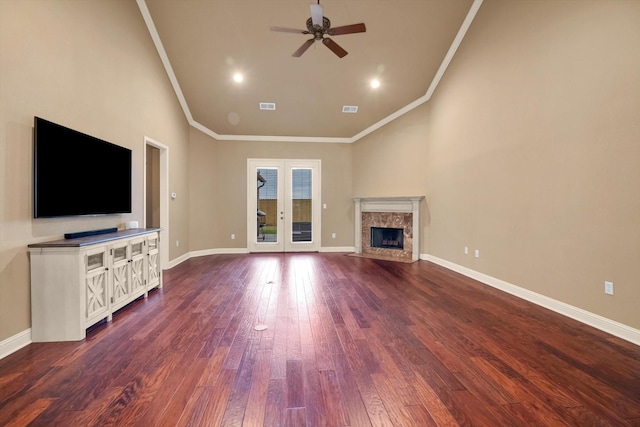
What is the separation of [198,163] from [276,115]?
208 centimetres

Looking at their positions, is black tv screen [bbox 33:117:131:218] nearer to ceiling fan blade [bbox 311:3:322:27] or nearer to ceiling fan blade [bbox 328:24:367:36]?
ceiling fan blade [bbox 311:3:322:27]

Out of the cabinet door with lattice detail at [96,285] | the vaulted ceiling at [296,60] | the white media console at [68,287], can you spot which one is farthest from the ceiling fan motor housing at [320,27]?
the cabinet door with lattice detail at [96,285]

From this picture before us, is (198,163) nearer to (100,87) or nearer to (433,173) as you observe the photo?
(100,87)

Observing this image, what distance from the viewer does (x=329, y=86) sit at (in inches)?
223

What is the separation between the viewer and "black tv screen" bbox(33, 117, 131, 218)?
244 centimetres

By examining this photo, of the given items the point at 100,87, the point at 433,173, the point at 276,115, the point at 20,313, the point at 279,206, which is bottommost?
the point at 20,313

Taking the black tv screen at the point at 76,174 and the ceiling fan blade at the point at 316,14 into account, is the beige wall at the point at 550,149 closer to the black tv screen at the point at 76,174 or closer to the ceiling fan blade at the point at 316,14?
the ceiling fan blade at the point at 316,14

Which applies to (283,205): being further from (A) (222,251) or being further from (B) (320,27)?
(B) (320,27)

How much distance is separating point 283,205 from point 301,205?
0.46 m

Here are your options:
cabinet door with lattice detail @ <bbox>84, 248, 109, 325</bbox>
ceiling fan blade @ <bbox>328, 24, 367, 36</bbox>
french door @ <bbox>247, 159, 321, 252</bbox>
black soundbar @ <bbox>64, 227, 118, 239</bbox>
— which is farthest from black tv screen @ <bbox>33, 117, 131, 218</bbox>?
french door @ <bbox>247, 159, 321, 252</bbox>

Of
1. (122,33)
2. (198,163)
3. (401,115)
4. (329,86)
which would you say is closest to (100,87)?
(122,33)

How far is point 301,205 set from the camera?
7.37 m

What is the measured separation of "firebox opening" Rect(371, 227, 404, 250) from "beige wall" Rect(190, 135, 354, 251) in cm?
66

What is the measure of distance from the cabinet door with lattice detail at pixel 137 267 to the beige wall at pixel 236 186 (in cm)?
297
